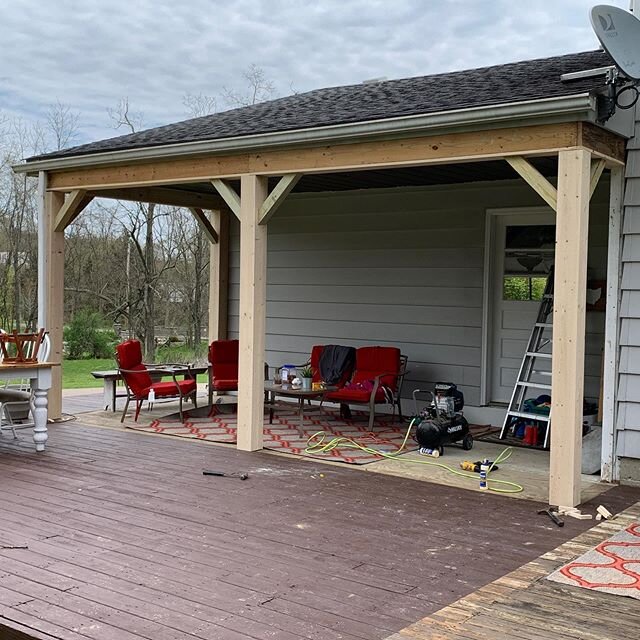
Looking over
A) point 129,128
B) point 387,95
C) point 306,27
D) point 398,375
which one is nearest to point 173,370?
point 398,375

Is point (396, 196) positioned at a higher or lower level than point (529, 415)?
higher

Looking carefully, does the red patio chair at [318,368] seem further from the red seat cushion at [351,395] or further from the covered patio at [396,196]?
the covered patio at [396,196]

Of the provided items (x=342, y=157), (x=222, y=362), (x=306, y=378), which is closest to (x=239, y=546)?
(x=342, y=157)

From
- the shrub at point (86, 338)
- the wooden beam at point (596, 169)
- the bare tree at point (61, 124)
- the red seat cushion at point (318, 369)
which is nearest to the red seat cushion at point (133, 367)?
the red seat cushion at point (318, 369)

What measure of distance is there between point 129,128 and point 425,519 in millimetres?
15759

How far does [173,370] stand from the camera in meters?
8.77

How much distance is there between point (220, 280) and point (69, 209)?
104 inches

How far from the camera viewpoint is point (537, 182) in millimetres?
5336

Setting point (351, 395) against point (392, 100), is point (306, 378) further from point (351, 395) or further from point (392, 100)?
point (392, 100)

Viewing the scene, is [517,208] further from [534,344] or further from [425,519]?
[425,519]

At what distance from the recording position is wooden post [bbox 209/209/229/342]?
34.7 ft

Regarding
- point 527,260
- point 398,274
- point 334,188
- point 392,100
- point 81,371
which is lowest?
point 81,371

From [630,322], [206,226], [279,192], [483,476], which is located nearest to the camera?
[483,476]

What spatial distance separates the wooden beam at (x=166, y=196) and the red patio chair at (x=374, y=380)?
2.88 m
